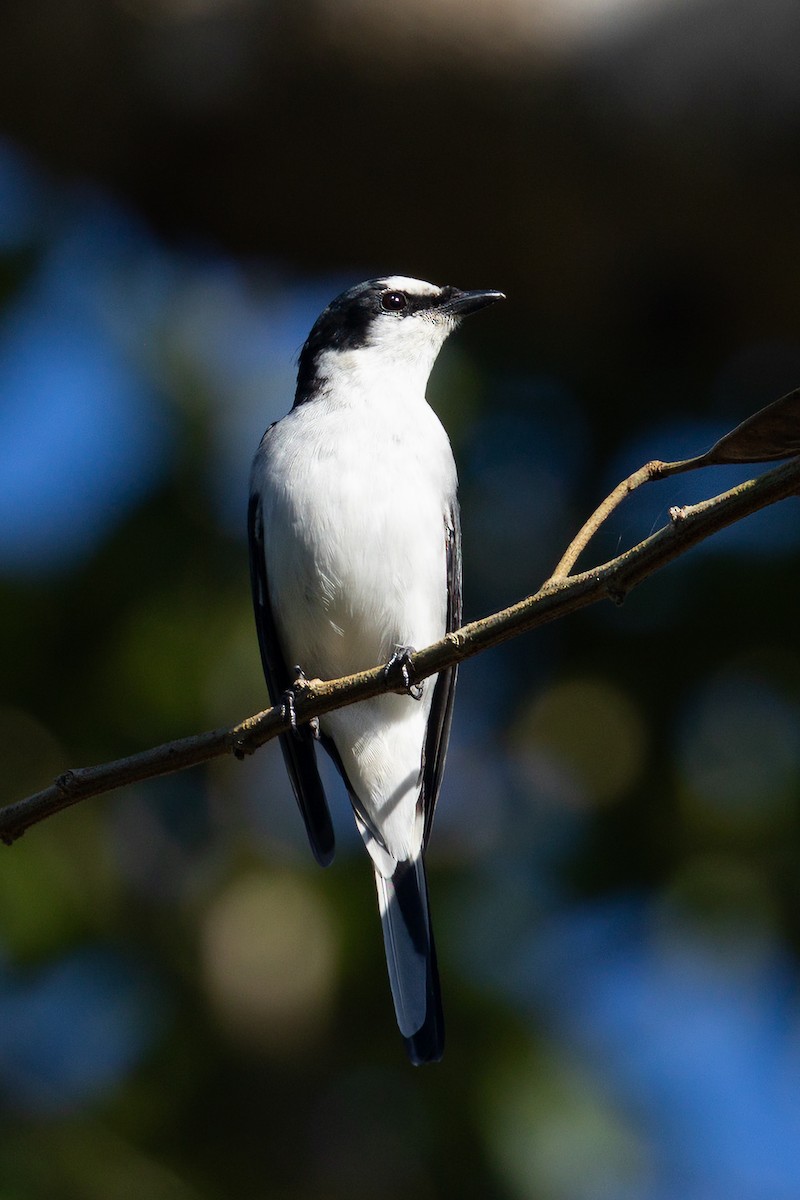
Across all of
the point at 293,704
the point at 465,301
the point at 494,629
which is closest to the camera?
the point at 494,629

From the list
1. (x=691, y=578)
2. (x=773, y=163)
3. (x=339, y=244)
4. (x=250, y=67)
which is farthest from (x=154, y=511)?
(x=773, y=163)

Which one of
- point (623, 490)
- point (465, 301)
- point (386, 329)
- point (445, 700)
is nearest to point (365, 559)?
point (445, 700)

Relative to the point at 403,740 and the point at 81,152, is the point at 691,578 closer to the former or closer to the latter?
the point at 403,740

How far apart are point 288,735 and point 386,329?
1.39 metres

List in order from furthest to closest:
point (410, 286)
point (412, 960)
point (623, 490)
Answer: point (410, 286) < point (412, 960) < point (623, 490)

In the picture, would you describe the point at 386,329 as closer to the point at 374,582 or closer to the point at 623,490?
the point at 374,582

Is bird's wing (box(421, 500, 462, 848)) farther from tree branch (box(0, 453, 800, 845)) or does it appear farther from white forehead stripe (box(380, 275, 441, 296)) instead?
tree branch (box(0, 453, 800, 845))

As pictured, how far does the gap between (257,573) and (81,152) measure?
7.86 ft

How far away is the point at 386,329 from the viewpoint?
4512mm

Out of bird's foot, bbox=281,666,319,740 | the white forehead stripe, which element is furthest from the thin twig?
the white forehead stripe

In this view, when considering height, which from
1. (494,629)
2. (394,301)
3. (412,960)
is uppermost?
(394,301)

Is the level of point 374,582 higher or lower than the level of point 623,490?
higher

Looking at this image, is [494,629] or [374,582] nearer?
[494,629]

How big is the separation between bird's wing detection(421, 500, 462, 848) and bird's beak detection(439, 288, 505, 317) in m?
0.73
